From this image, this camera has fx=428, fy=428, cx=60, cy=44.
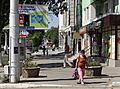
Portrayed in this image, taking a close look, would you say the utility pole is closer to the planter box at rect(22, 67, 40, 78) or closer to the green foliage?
the planter box at rect(22, 67, 40, 78)

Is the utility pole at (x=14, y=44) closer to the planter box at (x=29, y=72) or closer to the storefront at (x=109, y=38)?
the planter box at (x=29, y=72)

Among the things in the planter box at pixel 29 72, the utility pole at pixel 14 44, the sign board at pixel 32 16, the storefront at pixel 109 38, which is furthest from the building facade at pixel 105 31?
the utility pole at pixel 14 44

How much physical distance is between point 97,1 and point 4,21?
14537 millimetres

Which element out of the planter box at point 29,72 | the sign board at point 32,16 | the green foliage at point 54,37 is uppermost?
the sign board at point 32,16

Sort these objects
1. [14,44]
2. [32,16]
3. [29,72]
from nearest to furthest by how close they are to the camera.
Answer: [14,44] → [29,72] → [32,16]

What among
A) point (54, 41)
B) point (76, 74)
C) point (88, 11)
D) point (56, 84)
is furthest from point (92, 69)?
point (54, 41)

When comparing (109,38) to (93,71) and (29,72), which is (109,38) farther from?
(29,72)

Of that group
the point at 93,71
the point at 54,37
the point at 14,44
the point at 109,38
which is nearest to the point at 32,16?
the point at 14,44

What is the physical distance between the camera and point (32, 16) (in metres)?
23.9

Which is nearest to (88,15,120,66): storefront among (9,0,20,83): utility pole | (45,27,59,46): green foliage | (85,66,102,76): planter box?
(85,66,102,76): planter box

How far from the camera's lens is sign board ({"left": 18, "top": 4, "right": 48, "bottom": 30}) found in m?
23.2

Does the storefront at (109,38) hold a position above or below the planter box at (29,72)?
above

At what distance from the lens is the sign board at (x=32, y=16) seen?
23.2m

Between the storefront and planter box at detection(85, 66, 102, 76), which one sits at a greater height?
the storefront
